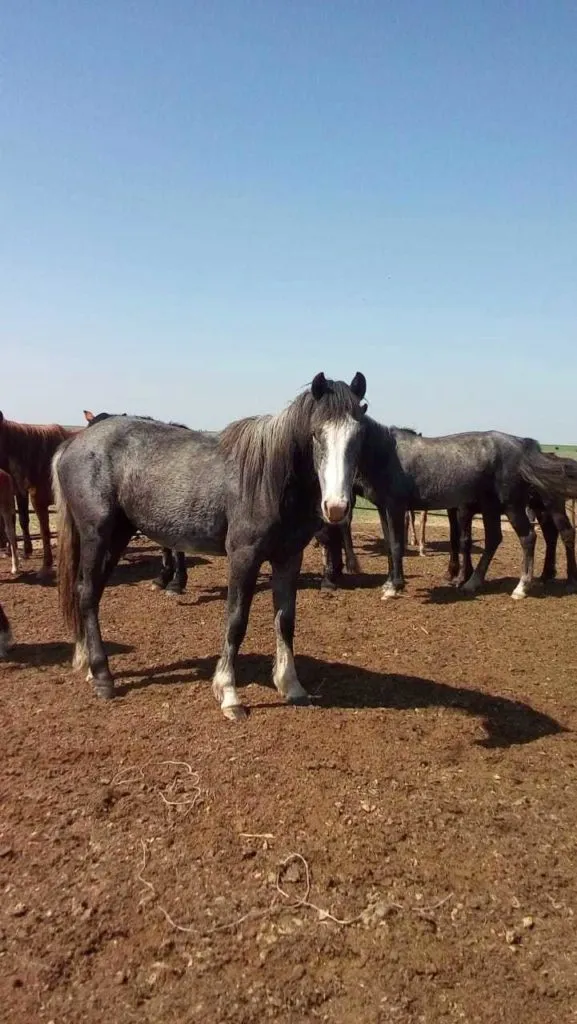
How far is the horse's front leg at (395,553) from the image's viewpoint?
8625 millimetres

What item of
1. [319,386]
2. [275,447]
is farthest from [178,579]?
[319,386]

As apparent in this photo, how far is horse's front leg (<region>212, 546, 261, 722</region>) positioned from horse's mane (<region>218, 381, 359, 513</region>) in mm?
413

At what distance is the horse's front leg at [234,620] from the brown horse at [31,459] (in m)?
5.50

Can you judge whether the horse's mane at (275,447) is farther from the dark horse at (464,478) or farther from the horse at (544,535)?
the horse at (544,535)

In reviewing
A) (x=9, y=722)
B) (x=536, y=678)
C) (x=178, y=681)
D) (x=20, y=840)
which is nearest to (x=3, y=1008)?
(x=20, y=840)

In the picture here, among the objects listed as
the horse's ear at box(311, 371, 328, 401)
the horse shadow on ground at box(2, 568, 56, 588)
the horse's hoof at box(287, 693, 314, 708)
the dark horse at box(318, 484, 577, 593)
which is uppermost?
the horse's ear at box(311, 371, 328, 401)

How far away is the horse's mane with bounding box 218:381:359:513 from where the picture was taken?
14.4ft

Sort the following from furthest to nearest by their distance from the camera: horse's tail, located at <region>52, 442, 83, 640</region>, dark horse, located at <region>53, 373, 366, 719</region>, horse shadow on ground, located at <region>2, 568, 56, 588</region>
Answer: horse shadow on ground, located at <region>2, 568, 56, 588</region>, horse's tail, located at <region>52, 442, 83, 640</region>, dark horse, located at <region>53, 373, 366, 719</region>

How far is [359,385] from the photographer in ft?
14.2

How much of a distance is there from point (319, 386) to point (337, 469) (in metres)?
0.60

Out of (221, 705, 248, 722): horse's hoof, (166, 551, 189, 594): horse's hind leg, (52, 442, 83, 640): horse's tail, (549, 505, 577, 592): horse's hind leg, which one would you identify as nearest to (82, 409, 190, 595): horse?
(166, 551, 189, 594): horse's hind leg

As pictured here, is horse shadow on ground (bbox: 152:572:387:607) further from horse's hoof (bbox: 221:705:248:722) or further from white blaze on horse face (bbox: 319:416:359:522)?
white blaze on horse face (bbox: 319:416:359:522)

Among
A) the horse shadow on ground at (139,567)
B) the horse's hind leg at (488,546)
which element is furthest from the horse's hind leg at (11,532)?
the horse's hind leg at (488,546)

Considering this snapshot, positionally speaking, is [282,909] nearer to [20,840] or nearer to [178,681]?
[20,840]
